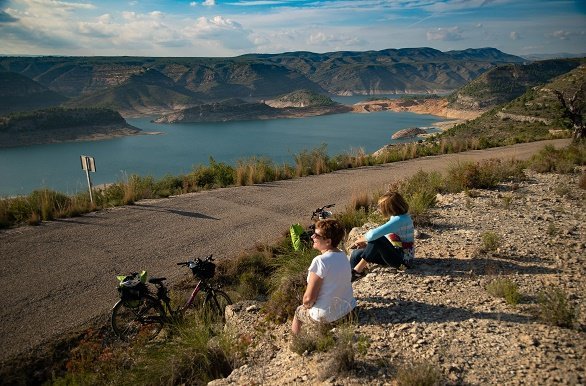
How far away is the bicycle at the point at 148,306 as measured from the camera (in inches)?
188

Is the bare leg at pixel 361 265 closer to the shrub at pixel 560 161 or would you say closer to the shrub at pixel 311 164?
the shrub at pixel 560 161

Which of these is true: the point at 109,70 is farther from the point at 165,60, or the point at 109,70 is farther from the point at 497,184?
the point at 497,184

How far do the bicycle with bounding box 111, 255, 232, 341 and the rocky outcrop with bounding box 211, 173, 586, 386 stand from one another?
0.46 meters

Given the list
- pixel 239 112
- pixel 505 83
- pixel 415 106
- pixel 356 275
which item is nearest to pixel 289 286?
pixel 356 275

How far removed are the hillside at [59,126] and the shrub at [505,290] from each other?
245 ft

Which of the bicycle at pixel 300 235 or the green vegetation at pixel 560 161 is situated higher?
the green vegetation at pixel 560 161

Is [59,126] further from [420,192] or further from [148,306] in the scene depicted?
[148,306]

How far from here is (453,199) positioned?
8.04 metres

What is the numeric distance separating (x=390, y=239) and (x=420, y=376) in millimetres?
2226

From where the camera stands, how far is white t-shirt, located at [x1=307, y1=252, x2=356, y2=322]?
362cm

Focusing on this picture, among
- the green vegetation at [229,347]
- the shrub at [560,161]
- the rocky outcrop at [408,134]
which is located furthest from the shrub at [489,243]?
the rocky outcrop at [408,134]

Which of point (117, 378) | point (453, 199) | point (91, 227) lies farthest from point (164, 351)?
point (453, 199)

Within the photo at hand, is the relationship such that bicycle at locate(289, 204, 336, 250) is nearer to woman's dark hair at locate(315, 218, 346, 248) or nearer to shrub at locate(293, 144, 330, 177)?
woman's dark hair at locate(315, 218, 346, 248)

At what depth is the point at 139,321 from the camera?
5039mm
